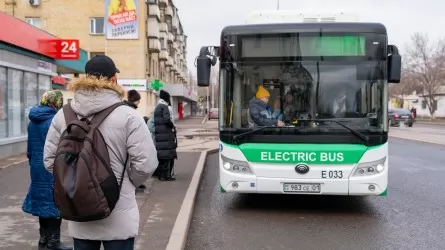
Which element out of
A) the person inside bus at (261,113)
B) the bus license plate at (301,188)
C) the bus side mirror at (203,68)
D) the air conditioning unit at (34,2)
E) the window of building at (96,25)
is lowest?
the bus license plate at (301,188)

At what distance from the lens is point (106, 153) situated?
2760 millimetres

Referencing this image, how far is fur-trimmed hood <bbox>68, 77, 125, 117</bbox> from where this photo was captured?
9.25ft

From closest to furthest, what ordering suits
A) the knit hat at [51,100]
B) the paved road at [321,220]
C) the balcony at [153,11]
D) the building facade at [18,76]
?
the knit hat at [51,100] < the paved road at [321,220] < the building facade at [18,76] < the balcony at [153,11]

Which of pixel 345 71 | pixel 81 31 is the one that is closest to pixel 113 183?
pixel 345 71

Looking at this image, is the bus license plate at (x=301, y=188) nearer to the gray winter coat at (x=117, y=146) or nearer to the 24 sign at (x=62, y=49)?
the gray winter coat at (x=117, y=146)

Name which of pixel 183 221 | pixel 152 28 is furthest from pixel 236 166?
pixel 152 28

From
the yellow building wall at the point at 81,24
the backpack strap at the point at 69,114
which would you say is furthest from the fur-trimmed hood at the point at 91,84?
the yellow building wall at the point at 81,24

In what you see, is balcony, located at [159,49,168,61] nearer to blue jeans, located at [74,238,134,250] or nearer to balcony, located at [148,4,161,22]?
balcony, located at [148,4,161,22]

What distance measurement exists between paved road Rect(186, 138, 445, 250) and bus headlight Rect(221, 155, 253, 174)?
2.30 feet

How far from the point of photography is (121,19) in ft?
116

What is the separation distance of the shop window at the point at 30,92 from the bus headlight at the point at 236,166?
9.52 meters

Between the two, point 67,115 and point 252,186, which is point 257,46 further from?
point 67,115

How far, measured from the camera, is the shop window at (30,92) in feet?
48.1

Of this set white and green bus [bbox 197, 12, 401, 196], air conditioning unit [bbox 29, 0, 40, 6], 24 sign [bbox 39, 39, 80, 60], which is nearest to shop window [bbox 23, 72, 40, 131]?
24 sign [bbox 39, 39, 80, 60]
